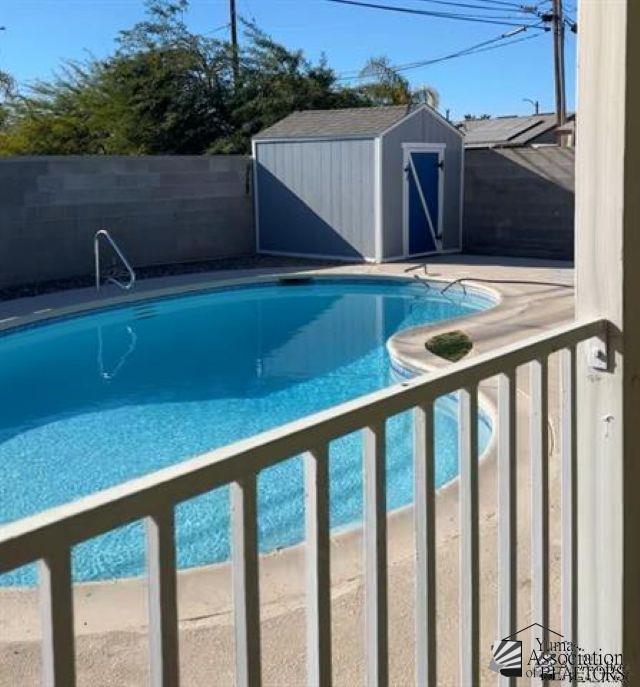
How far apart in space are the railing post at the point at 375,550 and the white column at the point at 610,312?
2.29 ft

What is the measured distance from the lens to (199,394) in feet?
25.0

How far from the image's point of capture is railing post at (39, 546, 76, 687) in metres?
0.96

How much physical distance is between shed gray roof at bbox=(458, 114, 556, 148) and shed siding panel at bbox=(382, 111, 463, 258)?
26.9 feet

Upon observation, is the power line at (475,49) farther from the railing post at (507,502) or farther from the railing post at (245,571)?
the railing post at (245,571)

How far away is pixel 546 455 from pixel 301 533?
2.78 m

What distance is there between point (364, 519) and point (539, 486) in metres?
0.52

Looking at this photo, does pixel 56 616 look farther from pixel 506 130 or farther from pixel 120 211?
pixel 506 130

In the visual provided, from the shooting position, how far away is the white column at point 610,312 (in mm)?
1803

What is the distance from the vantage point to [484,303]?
36.1ft

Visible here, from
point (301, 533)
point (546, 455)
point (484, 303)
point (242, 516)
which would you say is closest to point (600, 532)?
point (546, 455)

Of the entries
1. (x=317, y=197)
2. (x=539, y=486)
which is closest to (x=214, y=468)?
(x=539, y=486)

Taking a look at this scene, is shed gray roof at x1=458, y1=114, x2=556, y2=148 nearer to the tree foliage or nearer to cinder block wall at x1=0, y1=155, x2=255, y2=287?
the tree foliage

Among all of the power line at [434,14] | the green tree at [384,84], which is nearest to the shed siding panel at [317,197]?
the green tree at [384,84]

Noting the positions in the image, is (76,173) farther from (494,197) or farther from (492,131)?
(492,131)
